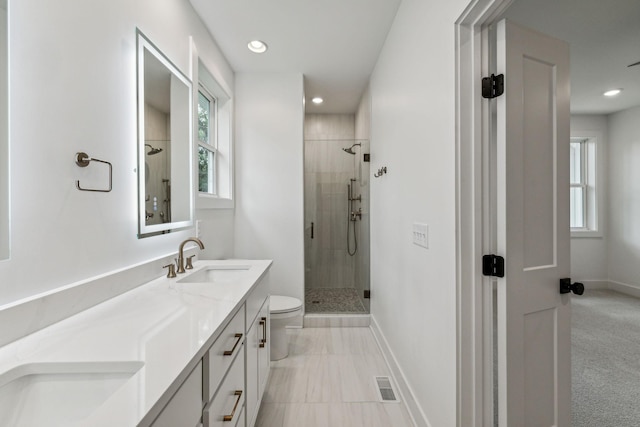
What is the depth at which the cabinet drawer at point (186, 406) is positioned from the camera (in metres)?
0.60

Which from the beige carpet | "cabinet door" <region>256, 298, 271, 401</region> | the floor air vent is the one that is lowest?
the floor air vent

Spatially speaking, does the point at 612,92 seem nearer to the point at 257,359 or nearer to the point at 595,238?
the point at 595,238

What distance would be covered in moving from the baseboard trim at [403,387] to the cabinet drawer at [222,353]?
1090 mm

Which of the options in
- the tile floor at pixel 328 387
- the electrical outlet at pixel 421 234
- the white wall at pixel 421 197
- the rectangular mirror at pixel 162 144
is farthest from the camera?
the tile floor at pixel 328 387

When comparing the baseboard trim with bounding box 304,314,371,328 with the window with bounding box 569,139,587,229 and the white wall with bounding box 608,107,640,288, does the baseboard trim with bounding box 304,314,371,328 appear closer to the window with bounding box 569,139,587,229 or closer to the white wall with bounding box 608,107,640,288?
the window with bounding box 569,139,587,229

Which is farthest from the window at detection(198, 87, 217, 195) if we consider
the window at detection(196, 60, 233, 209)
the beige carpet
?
the beige carpet

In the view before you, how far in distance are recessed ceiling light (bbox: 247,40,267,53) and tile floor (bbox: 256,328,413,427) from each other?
2625 millimetres

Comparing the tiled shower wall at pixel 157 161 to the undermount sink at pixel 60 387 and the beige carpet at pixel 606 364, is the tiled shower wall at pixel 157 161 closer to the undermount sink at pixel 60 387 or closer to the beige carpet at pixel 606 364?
the undermount sink at pixel 60 387

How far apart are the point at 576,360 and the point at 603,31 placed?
2.56 m

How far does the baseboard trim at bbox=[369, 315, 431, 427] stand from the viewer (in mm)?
1604

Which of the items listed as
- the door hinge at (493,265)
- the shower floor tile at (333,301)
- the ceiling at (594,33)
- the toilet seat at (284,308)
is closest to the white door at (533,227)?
the door hinge at (493,265)

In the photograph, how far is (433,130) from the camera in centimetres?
145

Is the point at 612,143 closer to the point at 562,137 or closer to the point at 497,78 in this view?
the point at 562,137

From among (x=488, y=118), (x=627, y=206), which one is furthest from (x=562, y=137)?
(x=627, y=206)
